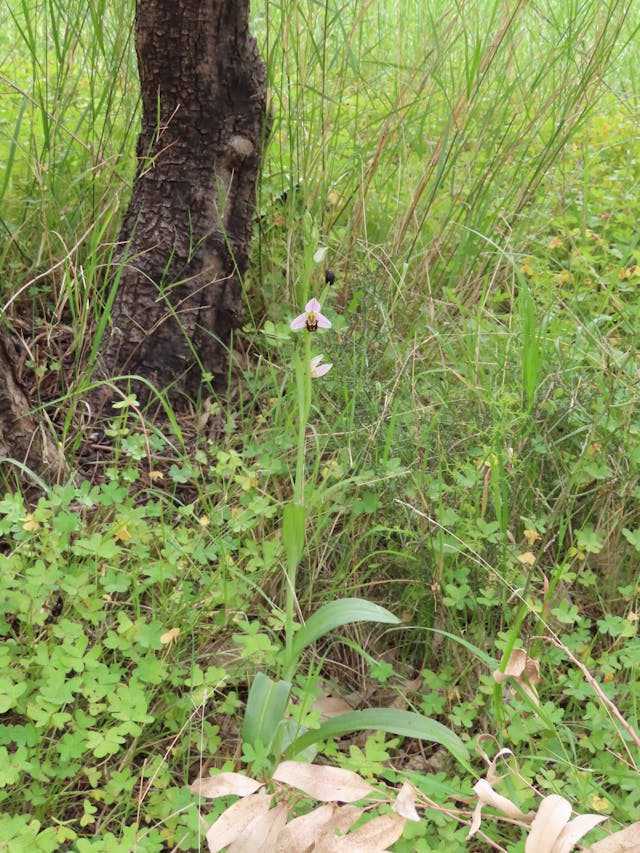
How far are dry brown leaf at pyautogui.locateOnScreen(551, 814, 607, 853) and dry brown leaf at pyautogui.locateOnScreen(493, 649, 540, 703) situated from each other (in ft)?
0.76

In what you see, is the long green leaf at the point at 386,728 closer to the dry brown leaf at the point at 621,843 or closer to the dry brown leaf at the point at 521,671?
the dry brown leaf at the point at 521,671

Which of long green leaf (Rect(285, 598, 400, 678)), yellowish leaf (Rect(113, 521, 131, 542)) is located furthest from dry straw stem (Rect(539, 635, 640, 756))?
yellowish leaf (Rect(113, 521, 131, 542))

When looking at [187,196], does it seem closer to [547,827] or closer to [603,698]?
[603,698]

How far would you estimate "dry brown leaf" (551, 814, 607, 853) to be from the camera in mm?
1063

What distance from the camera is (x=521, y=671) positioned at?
1.31 metres

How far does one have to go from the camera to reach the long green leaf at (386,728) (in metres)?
1.29

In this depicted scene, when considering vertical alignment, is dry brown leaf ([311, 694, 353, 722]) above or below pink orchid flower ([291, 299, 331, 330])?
below

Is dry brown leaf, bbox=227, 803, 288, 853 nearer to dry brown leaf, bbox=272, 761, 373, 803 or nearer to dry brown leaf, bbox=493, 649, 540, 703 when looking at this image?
dry brown leaf, bbox=272, 761, 373, 803

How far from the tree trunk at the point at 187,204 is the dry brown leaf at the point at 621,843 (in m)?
1.29

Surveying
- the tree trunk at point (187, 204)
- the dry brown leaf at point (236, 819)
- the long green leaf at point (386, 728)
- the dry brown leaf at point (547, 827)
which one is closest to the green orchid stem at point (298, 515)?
the long green leaf at point (386, 728)

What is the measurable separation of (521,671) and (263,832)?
45 cm

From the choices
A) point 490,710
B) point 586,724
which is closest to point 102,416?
point 490,710

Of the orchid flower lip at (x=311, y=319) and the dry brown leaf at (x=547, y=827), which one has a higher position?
the orchid flower lip at (x=311, y=319)

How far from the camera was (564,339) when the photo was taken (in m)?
2.19
